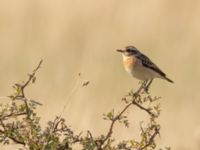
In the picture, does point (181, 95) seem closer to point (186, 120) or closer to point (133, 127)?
point (186, 120)

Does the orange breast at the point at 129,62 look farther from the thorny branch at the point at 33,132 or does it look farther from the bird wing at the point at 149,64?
the thorny branch at the point at 33,132

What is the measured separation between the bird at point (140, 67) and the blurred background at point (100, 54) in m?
0.69

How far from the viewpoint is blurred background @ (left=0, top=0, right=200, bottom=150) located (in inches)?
365

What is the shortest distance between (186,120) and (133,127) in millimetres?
1001

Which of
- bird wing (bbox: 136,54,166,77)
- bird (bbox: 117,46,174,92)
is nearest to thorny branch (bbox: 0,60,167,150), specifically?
bird (bbox: 117,46,174,92)

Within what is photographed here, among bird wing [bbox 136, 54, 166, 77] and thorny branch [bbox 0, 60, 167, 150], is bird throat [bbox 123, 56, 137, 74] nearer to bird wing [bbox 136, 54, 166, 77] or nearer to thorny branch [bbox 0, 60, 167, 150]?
bird wing [bbox 136, 54, 166, 77]

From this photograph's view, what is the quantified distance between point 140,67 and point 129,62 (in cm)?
14

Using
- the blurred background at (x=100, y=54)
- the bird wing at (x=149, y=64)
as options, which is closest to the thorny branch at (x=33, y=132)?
the bird wing at (x=149, y=64)

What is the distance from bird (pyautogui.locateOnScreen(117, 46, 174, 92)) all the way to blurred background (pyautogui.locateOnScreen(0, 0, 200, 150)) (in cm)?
69

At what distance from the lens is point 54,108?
960 centimetres

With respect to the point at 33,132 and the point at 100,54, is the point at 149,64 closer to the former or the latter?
the point at 33,132

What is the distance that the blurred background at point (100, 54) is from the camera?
365 inches

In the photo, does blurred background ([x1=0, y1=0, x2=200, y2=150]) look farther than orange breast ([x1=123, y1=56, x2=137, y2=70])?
Yes

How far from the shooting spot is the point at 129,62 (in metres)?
7.89
